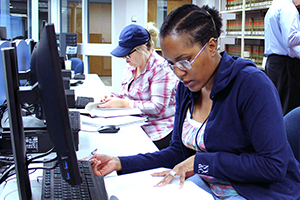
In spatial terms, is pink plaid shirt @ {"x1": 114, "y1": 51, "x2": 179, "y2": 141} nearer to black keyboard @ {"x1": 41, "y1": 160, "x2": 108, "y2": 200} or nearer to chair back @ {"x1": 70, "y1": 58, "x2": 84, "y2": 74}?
black keyboard @ {"x1": 41, "y1": 160, "x2": 108, "y2": 200}

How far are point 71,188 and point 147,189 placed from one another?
21 cm

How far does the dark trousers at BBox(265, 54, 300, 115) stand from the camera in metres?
3.44

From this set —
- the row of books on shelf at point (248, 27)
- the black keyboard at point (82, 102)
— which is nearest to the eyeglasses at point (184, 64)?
the black keyboard at point (82, 102)

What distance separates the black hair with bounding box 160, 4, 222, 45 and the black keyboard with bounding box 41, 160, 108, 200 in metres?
0.52

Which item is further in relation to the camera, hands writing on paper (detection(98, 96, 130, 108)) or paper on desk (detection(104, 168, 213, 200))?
hands writing on paper (detection(98, 96, 130, 108))

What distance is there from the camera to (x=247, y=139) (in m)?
0.99

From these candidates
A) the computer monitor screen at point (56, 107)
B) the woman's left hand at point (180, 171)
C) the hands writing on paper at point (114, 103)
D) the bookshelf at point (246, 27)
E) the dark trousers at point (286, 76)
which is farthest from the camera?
the bookshelf at point (246, 27)

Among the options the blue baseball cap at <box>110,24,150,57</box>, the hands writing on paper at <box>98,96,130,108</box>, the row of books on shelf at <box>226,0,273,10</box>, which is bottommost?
the hands writing on paper at <box>98,96,130,108</box>

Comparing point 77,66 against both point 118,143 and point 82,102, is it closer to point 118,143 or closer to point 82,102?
point 82,102

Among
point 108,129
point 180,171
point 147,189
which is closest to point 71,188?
point 147,189

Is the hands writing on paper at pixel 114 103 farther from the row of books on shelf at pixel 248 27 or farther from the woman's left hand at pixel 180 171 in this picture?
the row of books on shelf at pixel 248 27

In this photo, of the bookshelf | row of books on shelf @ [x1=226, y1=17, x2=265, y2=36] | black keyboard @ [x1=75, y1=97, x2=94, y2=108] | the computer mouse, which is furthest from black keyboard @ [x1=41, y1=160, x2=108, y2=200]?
row of books on shelf @ [x1=226, y1=17, x2=265, y2=36]

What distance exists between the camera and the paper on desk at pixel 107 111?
179 cm

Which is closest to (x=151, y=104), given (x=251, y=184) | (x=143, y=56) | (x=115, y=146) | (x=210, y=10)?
(x=143, y=56)
